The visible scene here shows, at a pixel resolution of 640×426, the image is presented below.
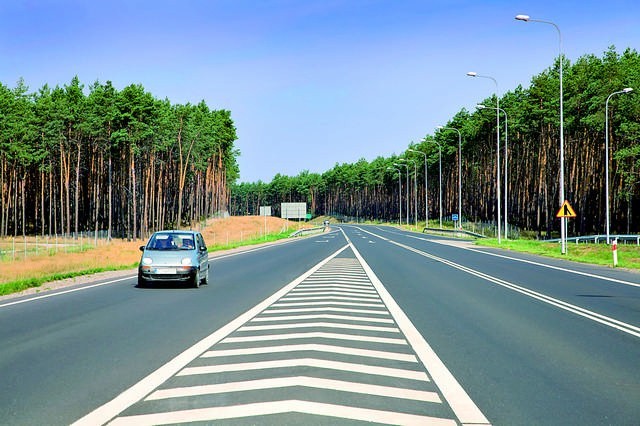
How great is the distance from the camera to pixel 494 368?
7.48m

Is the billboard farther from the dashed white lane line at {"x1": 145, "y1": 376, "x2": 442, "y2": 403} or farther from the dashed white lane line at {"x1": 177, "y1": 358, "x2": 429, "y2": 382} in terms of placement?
the dashed white lane line at {"x1": 145, "y1": 376, "x2": 442, "y2": 403}

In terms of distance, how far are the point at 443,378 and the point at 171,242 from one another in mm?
14005

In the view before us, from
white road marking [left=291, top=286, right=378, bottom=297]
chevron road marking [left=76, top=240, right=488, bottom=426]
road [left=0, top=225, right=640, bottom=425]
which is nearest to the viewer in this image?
chevron road marking [left=76, top=240, right=488, bottom=426]

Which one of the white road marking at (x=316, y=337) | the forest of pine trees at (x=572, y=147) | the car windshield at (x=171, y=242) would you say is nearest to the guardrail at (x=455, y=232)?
the forest of pine trees at (x=572, y=147)

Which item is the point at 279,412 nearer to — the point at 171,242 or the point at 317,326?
the point at 317,326

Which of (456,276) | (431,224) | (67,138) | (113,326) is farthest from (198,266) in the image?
(431,224)

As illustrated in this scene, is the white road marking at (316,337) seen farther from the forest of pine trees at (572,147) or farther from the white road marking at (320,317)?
the forest of pine trees at (572,147)

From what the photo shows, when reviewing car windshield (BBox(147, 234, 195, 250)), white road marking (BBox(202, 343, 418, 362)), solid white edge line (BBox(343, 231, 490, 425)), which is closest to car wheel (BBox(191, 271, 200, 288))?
car windshield (BBox(147, 234, 195, 250))

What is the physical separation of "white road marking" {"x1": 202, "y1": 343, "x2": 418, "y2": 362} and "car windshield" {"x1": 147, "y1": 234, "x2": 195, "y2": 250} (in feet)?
34.6

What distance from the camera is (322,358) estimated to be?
7.91 metres

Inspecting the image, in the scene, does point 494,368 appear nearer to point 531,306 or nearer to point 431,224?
point 531,306

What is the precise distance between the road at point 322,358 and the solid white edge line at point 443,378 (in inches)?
1.0

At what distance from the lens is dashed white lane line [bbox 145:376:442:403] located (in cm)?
615

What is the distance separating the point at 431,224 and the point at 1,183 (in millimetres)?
71996
